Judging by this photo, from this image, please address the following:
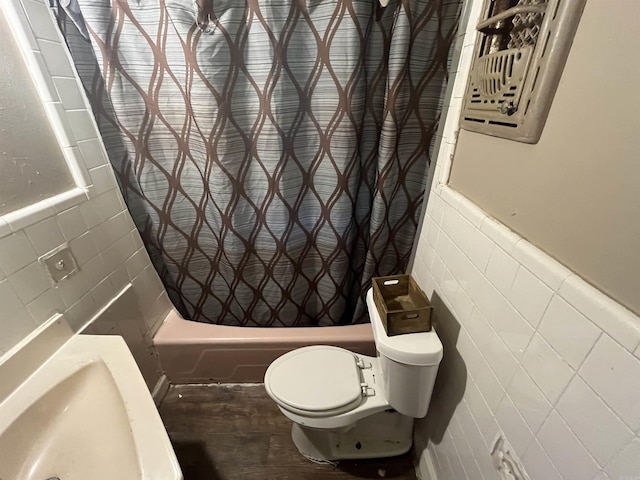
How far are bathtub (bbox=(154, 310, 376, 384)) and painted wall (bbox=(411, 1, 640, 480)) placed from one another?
1.60 feet

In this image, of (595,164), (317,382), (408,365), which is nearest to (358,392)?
(317,382)

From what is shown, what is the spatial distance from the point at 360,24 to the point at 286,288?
1.12 meters

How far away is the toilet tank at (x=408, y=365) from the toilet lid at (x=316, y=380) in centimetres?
15

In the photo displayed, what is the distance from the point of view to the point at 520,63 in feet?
1.86

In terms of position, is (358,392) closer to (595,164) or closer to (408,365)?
(408,365)

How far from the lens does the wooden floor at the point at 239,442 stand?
46.6 inches

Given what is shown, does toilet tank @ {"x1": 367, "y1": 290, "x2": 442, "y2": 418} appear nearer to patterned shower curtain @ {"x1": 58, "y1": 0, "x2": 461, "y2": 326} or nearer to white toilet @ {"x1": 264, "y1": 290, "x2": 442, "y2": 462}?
white toilet @ {"x1": 264, "y1": 290, "x2": 442, "y2": 462}

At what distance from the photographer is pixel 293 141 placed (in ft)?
3.69

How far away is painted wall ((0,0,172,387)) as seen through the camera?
80 centimetres

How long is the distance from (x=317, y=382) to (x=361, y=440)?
15.7 inches

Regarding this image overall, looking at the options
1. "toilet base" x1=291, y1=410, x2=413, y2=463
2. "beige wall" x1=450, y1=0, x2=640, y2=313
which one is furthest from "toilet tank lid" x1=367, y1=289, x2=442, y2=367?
"toilet base" x1=291, y1=410, x2=413, y2=463

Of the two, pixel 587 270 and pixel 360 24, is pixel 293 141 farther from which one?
pixel 587 270

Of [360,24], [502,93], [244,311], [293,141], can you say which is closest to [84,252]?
[244,311]

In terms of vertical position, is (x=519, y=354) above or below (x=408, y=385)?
above
